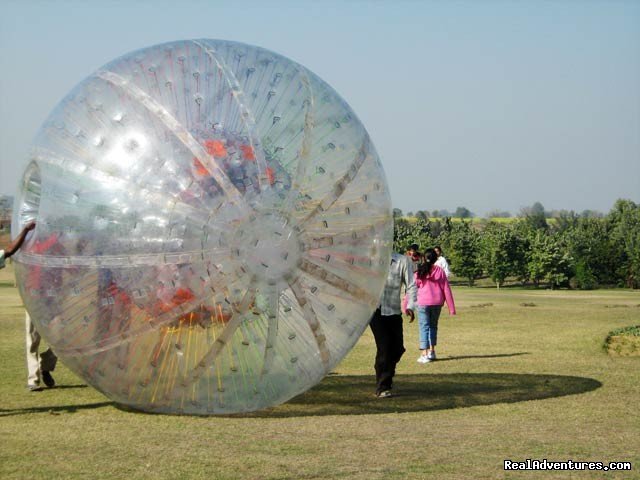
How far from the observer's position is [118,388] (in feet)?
28.7

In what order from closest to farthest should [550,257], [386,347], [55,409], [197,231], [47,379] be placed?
[197,231] → [55,409] → [386,347] → [47,379] → [550,257]

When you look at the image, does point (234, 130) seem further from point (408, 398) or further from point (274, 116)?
point (408, 398)

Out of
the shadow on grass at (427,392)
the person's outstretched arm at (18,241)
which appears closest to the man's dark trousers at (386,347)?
the shadow on grass at (427,392)

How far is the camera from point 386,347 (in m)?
11.4

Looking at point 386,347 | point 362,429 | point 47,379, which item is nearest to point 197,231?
point 362,429

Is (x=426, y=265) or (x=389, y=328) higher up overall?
(x=426, y=265)

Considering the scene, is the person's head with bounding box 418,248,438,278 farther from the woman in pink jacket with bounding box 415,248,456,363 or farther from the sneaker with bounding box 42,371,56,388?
the sneaker with bounding box 42,371,56,388

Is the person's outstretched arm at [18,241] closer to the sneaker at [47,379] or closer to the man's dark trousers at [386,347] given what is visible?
the sneaker at [47,379]

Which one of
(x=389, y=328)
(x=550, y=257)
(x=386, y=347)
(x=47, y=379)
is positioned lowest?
(x=47, y=379)

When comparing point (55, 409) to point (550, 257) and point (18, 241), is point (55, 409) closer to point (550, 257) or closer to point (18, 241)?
point (18, 241)

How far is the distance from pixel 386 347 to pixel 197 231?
156 inches

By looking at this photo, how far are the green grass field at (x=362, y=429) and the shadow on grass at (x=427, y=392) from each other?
0.08 feet

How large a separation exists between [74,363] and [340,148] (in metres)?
3.15

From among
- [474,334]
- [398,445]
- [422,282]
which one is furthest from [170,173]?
[474,334]
